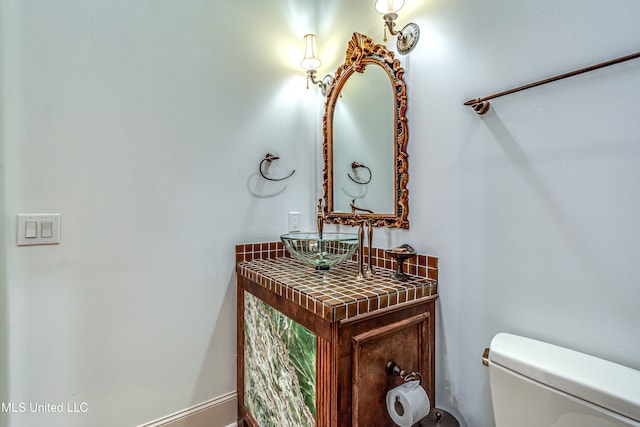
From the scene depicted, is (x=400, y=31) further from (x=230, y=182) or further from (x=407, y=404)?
(x=407, y=404)

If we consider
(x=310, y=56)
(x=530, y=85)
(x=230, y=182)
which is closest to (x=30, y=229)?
(x=230, y=182)

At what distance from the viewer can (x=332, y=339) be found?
0.88m

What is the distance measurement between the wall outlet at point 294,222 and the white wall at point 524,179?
2.20 feet

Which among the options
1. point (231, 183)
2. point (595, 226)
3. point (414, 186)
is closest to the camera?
point (595, 226)

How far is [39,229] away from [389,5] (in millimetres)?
1566

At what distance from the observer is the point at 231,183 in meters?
1.50

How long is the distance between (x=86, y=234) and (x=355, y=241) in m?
1.08

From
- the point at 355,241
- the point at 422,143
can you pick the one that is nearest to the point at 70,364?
the point at 355,241

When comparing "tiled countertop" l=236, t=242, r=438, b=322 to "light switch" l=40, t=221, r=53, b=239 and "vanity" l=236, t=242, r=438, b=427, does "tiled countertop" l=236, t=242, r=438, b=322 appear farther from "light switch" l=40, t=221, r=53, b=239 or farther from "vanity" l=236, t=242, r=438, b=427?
"light switch" l=40, t=221, r=53, b=239

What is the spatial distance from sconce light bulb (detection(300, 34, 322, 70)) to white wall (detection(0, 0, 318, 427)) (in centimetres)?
13

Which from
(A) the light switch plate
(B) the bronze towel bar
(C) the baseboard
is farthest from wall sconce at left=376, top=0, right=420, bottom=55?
(C) the baseboard

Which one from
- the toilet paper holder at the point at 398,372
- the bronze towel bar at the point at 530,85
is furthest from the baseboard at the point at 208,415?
the bronze towel bar at the point at 530,85

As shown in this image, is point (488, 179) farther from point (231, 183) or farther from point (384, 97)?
point (231, 183)

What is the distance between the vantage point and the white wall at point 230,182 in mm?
800
